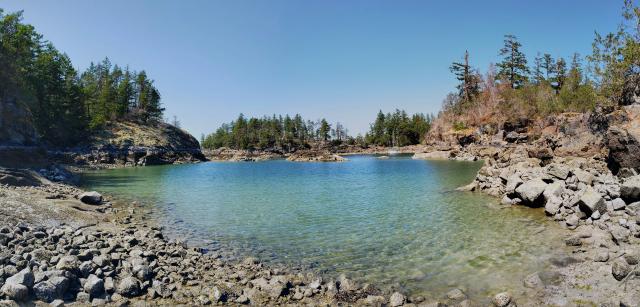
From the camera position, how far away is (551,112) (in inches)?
3162

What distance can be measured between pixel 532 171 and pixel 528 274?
19.5 m

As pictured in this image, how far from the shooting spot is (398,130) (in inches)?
6905

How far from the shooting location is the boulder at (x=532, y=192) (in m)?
21.6

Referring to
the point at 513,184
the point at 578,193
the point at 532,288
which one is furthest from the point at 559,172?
the point at 532,288

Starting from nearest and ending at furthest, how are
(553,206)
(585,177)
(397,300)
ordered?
(397,300)
(553,206)
(585,177)

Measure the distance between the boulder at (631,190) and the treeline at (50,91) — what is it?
6951cm

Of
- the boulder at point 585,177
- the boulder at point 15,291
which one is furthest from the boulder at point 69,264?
the boulder at point 585,177

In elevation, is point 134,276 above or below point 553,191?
below

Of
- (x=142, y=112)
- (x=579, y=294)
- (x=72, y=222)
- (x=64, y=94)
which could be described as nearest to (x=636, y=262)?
(x=579, y=294)

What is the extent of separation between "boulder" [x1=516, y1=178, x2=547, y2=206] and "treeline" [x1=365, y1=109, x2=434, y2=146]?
15060cm

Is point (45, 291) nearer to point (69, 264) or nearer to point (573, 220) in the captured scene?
point (69, 264)

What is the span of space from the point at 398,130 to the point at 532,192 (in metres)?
156

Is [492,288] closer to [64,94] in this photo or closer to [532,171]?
[532,171]

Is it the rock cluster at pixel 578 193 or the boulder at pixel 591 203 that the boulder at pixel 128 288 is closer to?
the rock cluster at pixel 578 193
